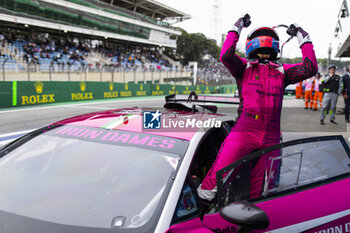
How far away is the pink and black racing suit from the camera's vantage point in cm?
236

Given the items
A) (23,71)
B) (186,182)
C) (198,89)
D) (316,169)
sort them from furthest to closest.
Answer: (198,89) < (23,71) < (316,169) < (186,182)

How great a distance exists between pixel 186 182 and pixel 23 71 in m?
21.2

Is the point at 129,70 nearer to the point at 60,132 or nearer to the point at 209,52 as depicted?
the point at 60,132

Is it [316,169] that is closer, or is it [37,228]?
[37,228]

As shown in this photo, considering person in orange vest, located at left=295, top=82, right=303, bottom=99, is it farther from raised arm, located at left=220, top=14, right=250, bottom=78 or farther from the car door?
the car door

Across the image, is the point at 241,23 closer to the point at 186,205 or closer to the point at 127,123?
the point at 127,123

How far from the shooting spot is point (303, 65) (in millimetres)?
2572

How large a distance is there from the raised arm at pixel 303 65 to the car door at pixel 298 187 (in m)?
0.70

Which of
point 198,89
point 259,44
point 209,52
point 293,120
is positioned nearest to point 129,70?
point 198,89

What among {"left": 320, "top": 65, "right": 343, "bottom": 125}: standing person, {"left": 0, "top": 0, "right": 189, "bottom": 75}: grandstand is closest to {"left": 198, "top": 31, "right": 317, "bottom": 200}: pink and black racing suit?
{"left": 320, "top": 65, "right": 343, "bottom": 125}: standing person

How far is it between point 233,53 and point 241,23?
0.34 metres

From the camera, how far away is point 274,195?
184cm

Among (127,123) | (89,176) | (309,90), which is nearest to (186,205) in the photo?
(89,176)

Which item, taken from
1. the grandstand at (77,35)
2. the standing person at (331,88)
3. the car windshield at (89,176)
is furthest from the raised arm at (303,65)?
the grandstand at (77,35)
